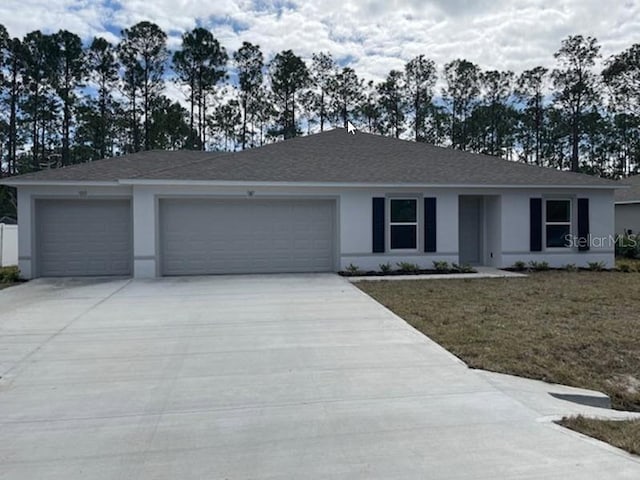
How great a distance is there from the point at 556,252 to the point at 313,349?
11.1m

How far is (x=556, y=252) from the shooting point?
13.9m

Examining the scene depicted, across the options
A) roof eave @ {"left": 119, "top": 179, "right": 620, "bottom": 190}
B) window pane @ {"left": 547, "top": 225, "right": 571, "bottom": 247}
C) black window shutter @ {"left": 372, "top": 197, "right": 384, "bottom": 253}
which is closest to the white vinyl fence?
roof eave @ {"left": 119, "top": 179, "right": 620, "bottom": 190}

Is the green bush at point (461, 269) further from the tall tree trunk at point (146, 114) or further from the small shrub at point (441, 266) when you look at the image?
the tall tree trunk at point (146, 114)

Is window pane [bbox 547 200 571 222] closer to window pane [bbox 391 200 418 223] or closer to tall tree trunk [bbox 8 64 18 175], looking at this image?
window pane [bbox 391 200 418 223]

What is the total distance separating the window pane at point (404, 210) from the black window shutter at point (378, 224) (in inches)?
14.8

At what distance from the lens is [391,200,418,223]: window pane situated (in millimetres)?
13172

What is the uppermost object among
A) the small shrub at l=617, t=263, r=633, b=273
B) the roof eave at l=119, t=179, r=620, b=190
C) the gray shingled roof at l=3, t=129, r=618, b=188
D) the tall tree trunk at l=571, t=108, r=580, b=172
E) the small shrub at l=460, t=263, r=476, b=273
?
the tall tree trunk at l=571, t=108, r=580, b=172

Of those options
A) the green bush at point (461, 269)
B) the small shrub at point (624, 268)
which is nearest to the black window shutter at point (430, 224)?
the green bush at point (461, 269)

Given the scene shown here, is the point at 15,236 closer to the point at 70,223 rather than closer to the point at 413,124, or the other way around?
the point at 70,223

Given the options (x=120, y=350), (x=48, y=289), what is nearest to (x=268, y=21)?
(x=48, y=289)

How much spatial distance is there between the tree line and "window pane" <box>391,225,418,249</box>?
1957 centimetres

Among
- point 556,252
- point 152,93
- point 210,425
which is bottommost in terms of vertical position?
point 210,425

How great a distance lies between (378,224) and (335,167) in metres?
2.14

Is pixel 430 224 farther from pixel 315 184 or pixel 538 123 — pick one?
pixel 538 123
